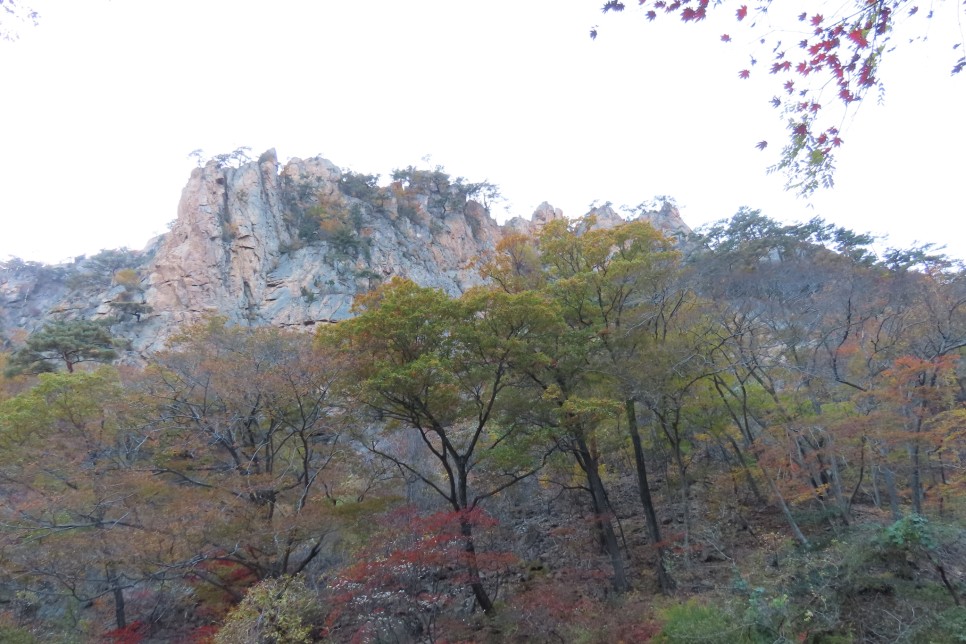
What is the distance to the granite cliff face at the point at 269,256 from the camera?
32781 millimetres

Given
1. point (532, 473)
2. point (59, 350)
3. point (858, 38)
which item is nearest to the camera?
point (858, 38)

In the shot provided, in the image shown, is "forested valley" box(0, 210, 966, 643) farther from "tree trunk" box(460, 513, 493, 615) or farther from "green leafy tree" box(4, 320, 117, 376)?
"green leafy tree" box(4, 320, 117, 376)

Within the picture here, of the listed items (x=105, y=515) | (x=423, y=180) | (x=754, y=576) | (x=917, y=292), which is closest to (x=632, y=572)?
(x=754, y=576)

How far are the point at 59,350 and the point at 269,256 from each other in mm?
15747

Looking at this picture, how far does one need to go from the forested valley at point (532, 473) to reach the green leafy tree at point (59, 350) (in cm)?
959

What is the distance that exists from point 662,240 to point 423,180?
121 ft

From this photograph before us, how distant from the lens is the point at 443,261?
4362cm

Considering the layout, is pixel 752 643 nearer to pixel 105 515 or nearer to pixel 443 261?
pixel 105 515

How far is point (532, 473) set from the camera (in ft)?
35.8

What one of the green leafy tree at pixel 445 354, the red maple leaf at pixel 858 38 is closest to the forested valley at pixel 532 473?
the green leafy tree at pixel 445 354

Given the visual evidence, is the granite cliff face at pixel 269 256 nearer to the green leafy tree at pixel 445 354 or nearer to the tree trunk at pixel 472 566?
the green leafy tree at pixel 445 354

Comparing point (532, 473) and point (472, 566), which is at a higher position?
point (532, 473)

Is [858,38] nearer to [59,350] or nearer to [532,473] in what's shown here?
[532,473]

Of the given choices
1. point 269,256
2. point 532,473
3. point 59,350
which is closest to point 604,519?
point 532,473
